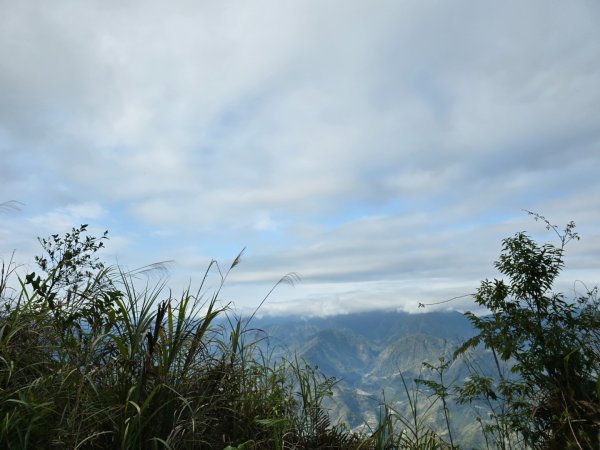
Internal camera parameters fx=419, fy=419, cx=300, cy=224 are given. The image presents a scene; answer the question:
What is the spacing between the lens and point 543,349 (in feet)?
17.3

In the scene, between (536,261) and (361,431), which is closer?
(361,431)

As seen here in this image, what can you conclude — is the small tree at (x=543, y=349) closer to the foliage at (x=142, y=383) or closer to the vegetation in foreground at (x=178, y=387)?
the vegetation in foreground at (x=178, y=387)

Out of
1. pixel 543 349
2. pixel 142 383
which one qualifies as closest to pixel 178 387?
pixel 142 383

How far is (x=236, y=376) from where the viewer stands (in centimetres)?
378

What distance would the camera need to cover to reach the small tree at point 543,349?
3.77m

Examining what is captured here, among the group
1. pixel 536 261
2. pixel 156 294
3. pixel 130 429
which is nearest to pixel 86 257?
pixel 156 294

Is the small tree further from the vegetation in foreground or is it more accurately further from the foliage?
the foliage

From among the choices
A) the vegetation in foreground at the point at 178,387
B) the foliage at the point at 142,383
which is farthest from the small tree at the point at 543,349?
the foliage at the point at 142,383

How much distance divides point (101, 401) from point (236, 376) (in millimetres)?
1154

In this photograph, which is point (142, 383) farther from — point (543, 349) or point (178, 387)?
point (543, 349)

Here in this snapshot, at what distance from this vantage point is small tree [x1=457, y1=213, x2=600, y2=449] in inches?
148

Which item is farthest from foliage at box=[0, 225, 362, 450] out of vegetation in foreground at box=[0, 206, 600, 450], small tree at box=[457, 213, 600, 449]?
small tree at box=[457, 213, 600, 449]

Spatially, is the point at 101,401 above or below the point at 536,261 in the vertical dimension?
below

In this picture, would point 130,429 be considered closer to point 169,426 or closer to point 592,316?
point 169,426
